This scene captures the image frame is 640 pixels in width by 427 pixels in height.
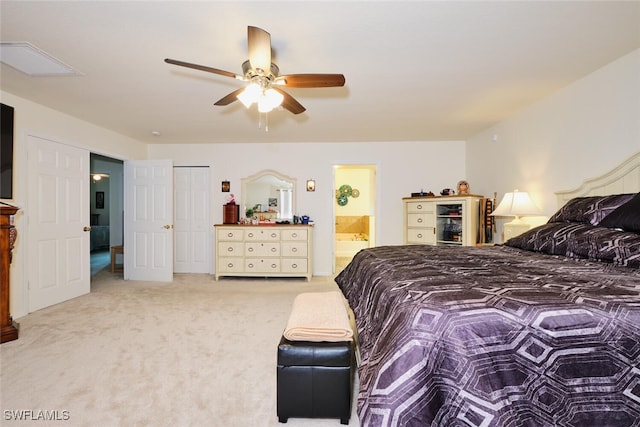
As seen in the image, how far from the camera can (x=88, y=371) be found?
6.48ft

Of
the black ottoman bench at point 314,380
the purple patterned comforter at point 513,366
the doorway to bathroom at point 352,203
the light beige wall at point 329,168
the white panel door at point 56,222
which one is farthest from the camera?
the doorway to bathroom at point 352,203

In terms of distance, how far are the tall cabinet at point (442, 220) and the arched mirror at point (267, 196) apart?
6.69ft

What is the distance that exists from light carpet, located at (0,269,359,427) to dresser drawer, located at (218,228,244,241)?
1.24 meters

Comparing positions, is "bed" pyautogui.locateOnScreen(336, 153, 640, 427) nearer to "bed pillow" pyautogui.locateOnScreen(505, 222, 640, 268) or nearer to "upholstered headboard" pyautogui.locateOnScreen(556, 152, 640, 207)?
"bed pillow" pyautogui.locateOnScreen(505, 222, 640, 268)

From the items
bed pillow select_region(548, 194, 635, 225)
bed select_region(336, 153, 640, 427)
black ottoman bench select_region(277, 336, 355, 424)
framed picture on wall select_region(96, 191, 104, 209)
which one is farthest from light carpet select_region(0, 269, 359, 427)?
A: framed picture on wall select_region(96, 191, 104, 209)

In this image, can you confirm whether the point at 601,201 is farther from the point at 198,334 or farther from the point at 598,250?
the point at 198,334

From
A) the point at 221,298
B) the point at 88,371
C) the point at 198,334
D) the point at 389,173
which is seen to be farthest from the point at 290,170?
the point at 88,371

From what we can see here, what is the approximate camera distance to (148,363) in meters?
2.07

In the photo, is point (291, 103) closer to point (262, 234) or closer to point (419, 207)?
point (262, 234)

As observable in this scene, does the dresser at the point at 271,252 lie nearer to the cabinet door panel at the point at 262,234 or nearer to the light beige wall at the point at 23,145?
the cabinet door panel at the point at 262,234

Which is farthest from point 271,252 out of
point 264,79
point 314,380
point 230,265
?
point 314,380

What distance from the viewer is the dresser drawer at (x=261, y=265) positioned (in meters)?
4.67

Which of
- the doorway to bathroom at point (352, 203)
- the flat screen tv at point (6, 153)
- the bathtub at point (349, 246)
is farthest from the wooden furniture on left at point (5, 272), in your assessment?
the doorway to bathroom at point (352, 203)
